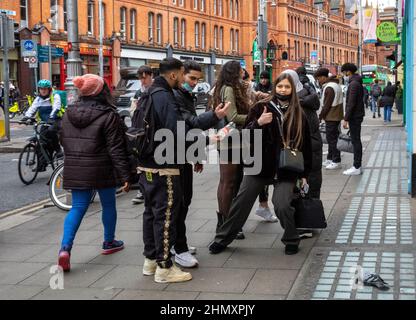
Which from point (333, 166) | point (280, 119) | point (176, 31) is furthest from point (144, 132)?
point (176, 31)

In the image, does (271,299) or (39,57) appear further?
(39,57)

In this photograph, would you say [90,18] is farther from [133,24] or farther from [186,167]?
[186,167]

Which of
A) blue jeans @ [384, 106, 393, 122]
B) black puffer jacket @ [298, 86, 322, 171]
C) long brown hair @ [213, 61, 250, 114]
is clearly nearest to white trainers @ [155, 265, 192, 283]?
long brown hair @ [213, 61, 250, 114]

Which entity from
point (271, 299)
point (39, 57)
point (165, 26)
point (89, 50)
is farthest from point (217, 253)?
point (165, 26)

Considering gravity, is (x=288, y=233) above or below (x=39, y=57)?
below

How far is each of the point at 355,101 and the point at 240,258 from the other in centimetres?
555

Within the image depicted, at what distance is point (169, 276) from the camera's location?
504cm

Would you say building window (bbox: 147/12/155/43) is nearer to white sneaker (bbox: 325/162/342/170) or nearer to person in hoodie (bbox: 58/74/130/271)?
white sneaker (bbox: 325/162/342/170)

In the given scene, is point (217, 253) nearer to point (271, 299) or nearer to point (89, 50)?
point (271, 299)

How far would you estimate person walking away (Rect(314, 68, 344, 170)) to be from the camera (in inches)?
419

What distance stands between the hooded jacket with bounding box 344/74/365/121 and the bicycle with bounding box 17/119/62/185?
16.5 feet

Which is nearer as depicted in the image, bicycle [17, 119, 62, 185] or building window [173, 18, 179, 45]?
bicycle [17, 119, 62, 185]
